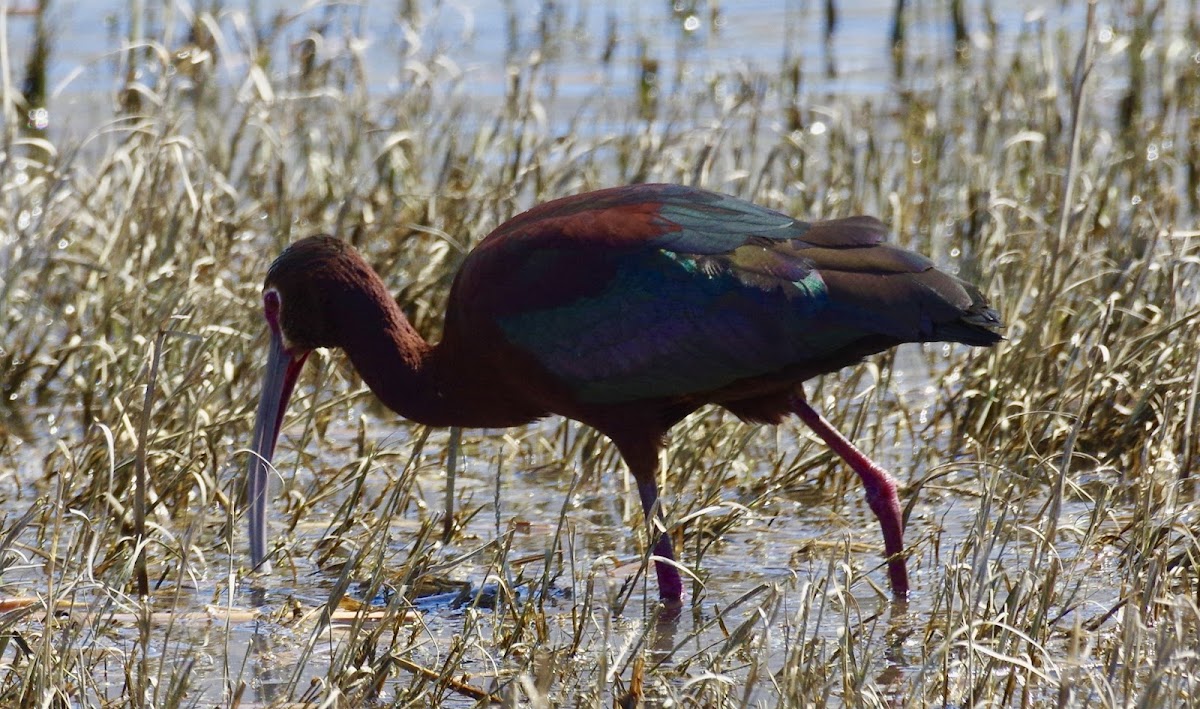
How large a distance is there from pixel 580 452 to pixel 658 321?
1.28m

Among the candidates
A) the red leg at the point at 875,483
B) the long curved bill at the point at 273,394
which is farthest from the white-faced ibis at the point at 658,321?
the long curved bill at the point at 273,394

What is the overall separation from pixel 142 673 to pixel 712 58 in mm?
8356

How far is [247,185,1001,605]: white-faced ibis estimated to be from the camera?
4746 millimetres

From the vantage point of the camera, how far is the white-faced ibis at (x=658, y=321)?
4746mm

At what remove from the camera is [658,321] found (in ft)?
15.9

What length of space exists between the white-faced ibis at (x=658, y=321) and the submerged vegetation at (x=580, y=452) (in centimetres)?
21

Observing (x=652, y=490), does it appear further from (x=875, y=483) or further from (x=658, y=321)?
(x=875, y=483)

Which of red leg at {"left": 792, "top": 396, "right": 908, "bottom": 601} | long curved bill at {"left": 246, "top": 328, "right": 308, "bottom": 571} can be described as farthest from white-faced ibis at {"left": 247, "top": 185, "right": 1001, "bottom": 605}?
long curved bill at {"left": 246, "top": 328, "right": 308, "bottom": 571}

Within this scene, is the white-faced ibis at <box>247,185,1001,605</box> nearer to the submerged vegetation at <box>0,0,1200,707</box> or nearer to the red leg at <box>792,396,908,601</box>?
the red leg at <box>792,396,908,601</box>

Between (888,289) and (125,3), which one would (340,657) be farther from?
(125,3)

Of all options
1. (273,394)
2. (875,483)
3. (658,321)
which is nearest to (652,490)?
(658,321)

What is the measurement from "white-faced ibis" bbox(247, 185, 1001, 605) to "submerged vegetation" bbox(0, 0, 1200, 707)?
0.69 feet

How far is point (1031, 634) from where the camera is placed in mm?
3809

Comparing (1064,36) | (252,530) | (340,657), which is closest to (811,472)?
(252,530)
